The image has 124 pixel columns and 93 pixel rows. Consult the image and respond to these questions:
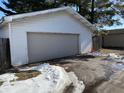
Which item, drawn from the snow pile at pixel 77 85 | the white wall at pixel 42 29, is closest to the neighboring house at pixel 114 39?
the white wall at pixel 42 29

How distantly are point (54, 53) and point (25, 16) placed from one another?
368 cm

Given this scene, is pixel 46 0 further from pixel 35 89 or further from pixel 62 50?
pixel 35 89

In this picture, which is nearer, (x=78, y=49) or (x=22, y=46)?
(x=22, y=46)

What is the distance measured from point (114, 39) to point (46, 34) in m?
15.6

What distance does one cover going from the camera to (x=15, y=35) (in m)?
10.7

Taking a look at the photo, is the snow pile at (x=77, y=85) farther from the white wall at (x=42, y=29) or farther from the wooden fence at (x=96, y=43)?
the wooden fence at (x=96, y=43)

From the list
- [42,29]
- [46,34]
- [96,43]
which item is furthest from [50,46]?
[96,43]

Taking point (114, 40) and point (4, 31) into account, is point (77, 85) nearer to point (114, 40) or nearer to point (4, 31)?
point (4, 31)

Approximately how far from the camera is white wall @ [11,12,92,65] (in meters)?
10.7

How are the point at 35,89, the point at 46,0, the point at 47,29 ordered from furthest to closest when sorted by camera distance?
the point at 46,0 → the point at 47,29 → the point at 35,89

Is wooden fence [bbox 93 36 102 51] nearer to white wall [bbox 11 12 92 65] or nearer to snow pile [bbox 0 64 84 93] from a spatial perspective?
white wall [bbox 11 12 92 65]

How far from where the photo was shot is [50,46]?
12.9 m

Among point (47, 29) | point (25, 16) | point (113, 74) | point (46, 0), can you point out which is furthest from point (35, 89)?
point (46, 0)

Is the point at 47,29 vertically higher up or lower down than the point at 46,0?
lower down
